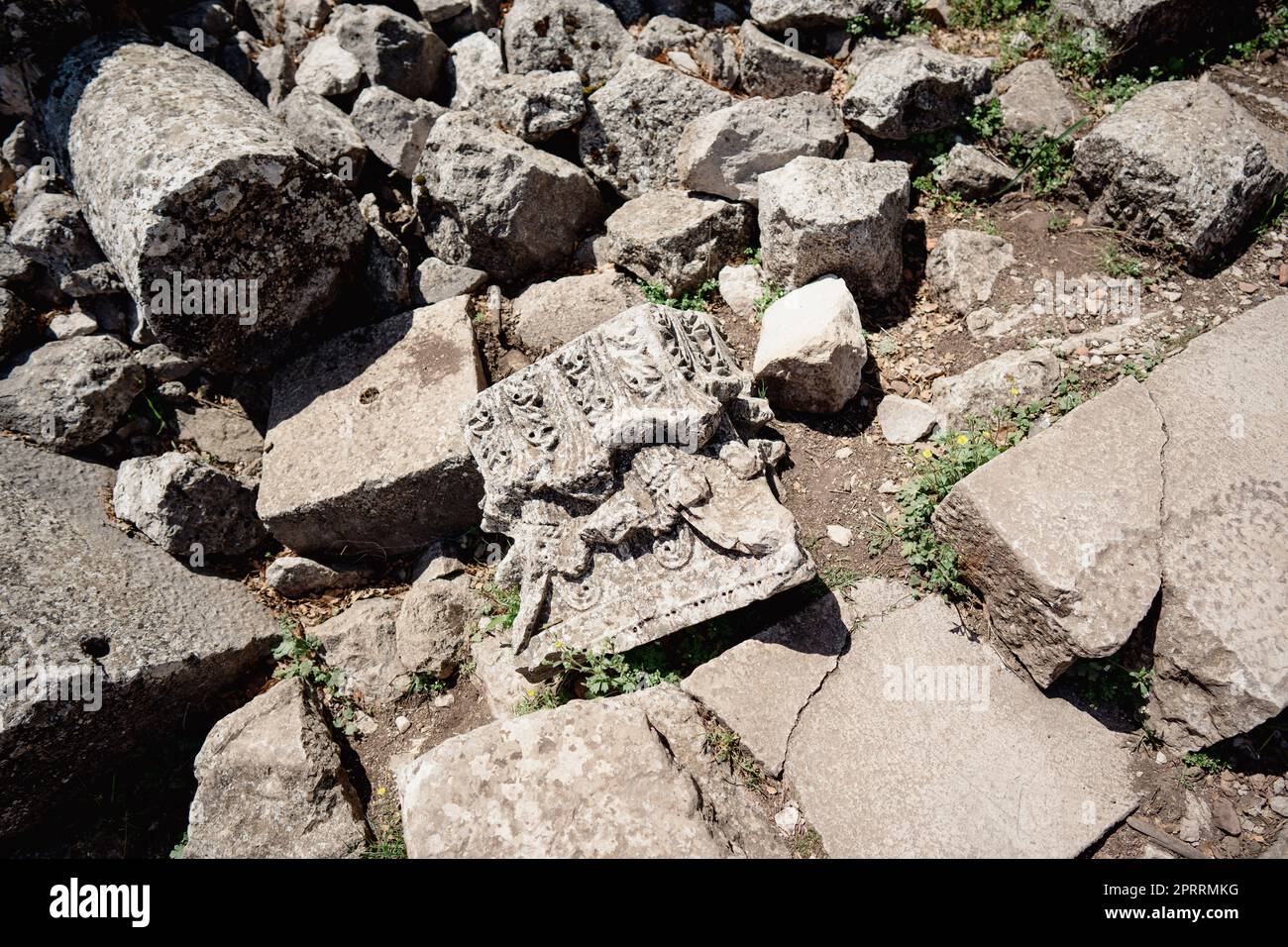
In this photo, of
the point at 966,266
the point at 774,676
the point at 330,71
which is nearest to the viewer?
the point at 774,676

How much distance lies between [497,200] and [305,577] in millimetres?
2780

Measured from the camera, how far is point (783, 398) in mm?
4430

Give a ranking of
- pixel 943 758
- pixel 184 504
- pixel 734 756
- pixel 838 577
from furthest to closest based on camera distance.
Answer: pixel 184 504, pixel 838 577, pixel 734 756, pixel 943 758

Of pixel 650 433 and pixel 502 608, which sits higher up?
pixel 650 433

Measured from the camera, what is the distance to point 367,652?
4.41 metres

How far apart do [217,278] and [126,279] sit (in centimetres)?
53

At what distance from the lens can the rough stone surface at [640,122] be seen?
5.17m

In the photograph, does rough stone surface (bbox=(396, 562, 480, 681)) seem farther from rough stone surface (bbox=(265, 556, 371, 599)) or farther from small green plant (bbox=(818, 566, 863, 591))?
small green plant (bbox=(818, 566, 863, 591))

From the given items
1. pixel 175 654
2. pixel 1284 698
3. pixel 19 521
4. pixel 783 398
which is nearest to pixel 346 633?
pixel 175 654

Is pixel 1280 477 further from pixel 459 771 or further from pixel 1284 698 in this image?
pixel 459 771

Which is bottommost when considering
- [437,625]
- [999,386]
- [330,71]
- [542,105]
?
[437,625]

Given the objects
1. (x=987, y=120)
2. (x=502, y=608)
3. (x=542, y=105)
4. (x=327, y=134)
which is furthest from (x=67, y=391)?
(x=987, y=120)

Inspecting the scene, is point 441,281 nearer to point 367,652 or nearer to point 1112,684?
point 367,652

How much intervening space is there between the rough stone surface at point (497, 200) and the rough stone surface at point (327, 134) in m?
0.47
